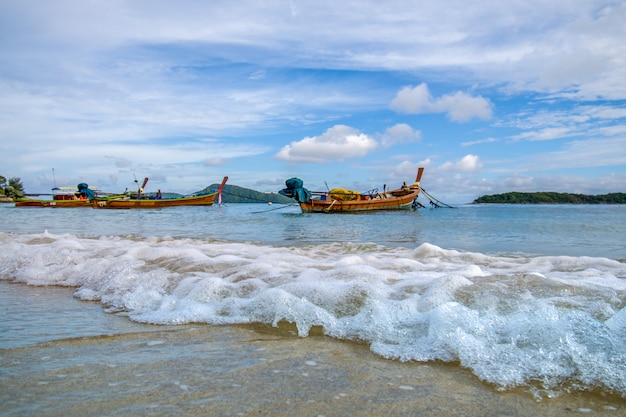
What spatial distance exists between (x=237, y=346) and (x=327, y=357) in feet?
2.31

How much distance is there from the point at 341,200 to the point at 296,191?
4520 mm

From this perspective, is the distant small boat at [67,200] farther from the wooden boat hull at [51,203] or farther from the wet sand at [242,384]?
the wet sand at [242,384]

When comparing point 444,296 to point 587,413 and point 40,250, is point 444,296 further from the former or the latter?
point 40,250

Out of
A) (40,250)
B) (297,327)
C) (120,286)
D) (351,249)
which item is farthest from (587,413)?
(40,250)

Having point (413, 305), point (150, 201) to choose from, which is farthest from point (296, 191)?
point (413, 305)

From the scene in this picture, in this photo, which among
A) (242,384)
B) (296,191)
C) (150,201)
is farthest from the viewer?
(150,201)

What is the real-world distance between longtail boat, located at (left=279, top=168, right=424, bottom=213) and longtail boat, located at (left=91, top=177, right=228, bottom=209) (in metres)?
21.1

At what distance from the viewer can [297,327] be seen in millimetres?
3584

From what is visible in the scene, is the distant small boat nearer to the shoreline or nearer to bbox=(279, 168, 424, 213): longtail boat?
bbox=(279, 168, 424, 213): longtail boat

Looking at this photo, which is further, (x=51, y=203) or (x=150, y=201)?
(x=51, y=203)

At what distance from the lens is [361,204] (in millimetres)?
38375

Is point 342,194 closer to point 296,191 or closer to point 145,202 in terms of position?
point 296,191

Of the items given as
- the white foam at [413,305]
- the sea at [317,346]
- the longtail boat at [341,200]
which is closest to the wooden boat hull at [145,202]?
the longtail boat at [341,200]

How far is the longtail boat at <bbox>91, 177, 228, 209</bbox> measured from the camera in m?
49.2
